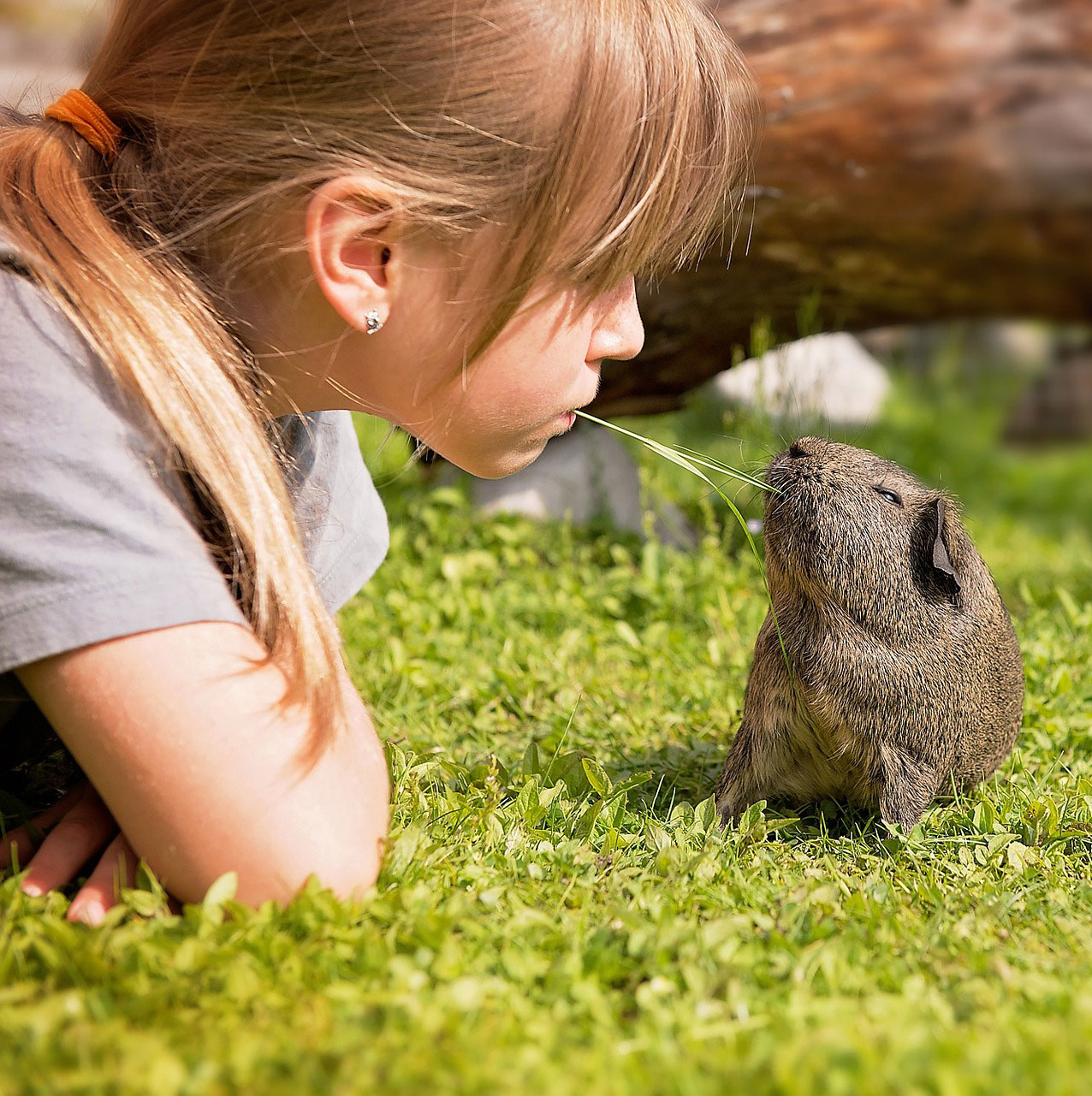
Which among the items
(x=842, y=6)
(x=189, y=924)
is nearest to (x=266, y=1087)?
(x=189, y=924)

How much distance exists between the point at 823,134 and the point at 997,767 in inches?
102

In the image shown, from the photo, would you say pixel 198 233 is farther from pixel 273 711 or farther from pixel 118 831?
pixel 118 831

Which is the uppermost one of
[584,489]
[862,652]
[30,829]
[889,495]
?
[889,495]

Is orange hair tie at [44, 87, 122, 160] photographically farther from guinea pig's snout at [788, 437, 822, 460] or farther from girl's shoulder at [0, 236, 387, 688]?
guinea pig's snout at [788, 437, 822, 460]

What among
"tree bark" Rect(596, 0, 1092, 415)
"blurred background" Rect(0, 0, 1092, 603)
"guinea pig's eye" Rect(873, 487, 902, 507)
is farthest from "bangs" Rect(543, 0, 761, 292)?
"tree bark" Rect(596, 0, 1092, 415)

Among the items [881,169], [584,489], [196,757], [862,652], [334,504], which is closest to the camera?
[196,757]

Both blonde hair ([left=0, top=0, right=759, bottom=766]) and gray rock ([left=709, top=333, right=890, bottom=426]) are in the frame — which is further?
gray rock ([left=709, top=333, right=890, bottom=426])

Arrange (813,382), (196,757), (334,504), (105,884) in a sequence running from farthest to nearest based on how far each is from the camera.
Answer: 1. (813,382)
2. (334,504)
3. (105,884)
4. (196,757)

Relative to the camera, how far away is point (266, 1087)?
1461mm

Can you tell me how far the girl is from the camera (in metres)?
1.91

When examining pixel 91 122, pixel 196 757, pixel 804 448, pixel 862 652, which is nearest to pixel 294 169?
pixel 91 122

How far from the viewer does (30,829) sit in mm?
2328

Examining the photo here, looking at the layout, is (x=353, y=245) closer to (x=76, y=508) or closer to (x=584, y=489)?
(x=76, y=508)

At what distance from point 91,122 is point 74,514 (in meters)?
0.79
